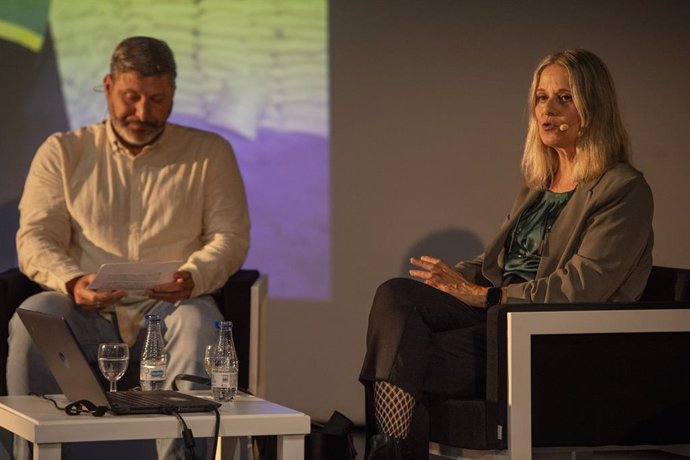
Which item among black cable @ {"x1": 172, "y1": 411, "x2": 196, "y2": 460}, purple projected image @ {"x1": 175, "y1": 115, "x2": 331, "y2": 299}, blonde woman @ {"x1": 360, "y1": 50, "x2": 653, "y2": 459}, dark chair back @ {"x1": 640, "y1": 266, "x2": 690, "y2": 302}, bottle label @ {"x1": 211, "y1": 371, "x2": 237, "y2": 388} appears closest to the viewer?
black cable @ {"x1": 172, "y1": 411, "x2": 196, "y2": 460}

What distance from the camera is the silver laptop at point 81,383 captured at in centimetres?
288

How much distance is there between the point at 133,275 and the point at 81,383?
1.03 meters

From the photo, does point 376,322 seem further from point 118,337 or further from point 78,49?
point 78,49

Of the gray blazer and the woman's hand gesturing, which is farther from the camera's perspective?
the woman's hand gesturing

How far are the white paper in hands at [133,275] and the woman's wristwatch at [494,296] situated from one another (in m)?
1.04

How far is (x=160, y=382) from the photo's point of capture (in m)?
3.34

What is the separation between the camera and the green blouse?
380cm

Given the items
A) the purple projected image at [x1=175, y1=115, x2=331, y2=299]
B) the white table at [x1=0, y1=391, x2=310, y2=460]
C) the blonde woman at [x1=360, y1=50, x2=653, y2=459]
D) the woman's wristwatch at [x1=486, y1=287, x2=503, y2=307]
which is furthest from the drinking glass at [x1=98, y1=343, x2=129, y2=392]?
the purple projected image at [x1=175, y1=115, x2=331, y2=299]

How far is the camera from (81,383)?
2988 mm

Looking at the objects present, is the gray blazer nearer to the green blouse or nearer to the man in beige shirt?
the green blouse

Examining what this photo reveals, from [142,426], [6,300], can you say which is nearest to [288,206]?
[6,300]

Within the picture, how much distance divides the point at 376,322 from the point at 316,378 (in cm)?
206

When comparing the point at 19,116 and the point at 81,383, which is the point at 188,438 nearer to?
the point at 81,383

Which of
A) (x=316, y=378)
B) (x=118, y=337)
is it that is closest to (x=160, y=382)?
(x=118, y=337)
